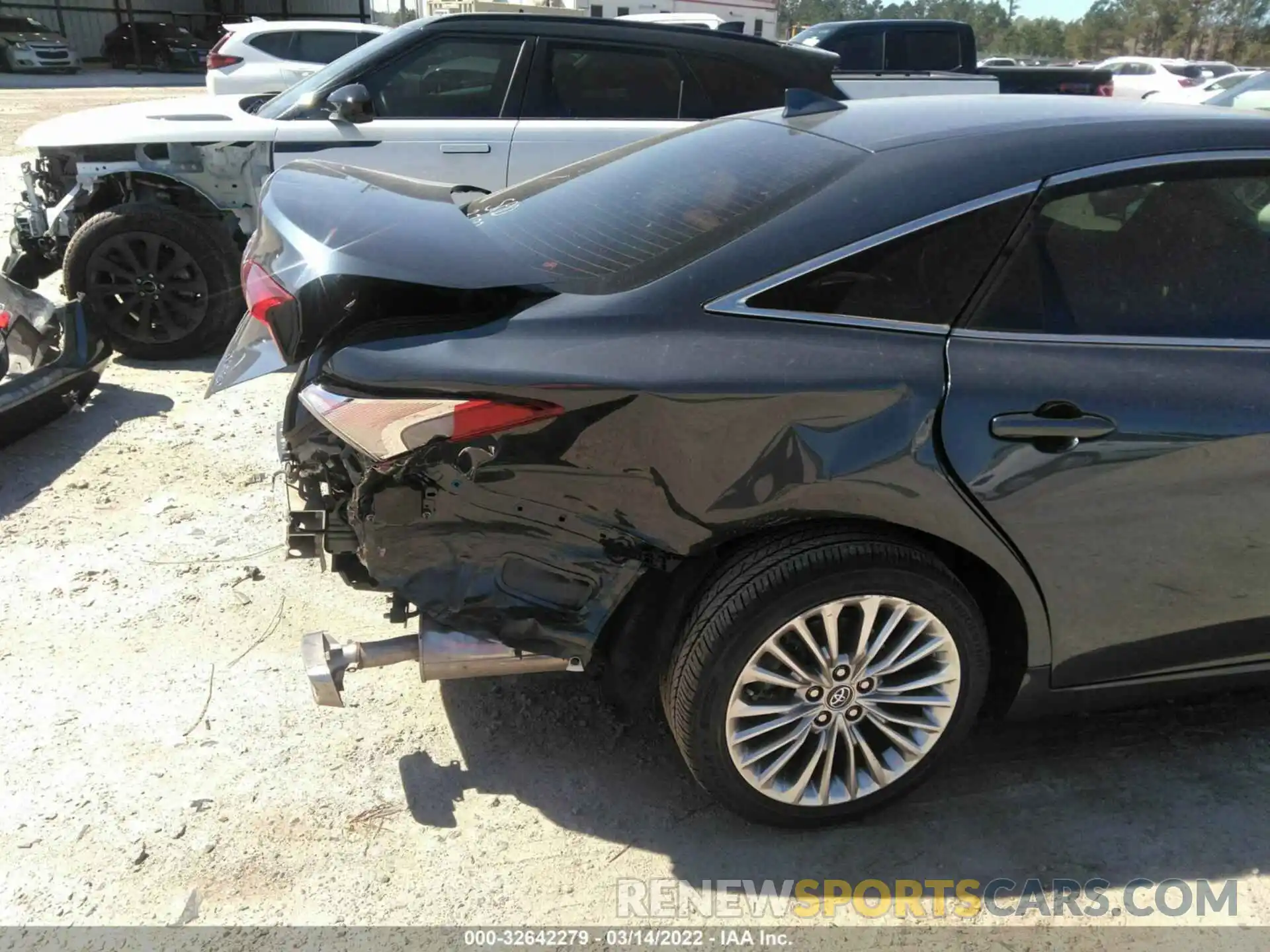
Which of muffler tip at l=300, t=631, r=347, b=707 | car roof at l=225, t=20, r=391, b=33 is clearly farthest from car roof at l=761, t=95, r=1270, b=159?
car roof at l=225, t=20, r=391, b=33

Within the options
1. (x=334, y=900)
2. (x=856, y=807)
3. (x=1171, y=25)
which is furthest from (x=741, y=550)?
(x=1171, y=25)

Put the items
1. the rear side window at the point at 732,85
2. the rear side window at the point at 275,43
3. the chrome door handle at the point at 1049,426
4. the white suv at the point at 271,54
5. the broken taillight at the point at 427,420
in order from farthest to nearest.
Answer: the rear side window at the point at 275,43 < the white suv at the point at 271,54 < the rear side window at the point at 732,85 < the chrome door handle at the point at 1049,426 < the broken taillight at the point at 427,420

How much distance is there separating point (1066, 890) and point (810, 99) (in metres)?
2.33

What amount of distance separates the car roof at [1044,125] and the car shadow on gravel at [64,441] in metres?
3.36

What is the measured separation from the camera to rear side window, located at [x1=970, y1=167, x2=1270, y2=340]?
7.73 feet

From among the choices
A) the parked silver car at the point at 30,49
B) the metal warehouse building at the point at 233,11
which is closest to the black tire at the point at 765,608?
the parked silver car at the point at 30,49

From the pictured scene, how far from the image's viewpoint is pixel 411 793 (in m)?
2.65

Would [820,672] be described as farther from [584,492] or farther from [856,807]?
[584,492]

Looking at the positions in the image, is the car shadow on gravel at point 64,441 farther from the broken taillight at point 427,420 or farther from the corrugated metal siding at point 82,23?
the corrugated metal siding at point 82,23

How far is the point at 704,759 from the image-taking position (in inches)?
95.3

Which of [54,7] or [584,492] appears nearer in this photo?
[584,492]

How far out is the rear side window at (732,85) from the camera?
19.6ft

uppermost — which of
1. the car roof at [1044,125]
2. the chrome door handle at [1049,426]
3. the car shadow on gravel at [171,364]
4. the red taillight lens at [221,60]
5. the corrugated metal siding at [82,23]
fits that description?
the corrugated metal siding at [82,23]

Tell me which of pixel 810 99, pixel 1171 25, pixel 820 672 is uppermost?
pixel 1171 25
